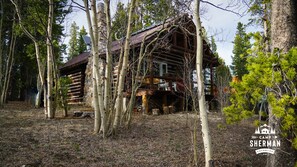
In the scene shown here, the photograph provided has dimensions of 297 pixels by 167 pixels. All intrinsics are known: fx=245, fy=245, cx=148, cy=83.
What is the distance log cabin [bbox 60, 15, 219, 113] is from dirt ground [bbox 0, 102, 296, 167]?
3.00 m

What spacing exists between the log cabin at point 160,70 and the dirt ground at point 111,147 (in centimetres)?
300

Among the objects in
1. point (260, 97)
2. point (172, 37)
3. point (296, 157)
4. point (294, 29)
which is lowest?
point (296, 157)

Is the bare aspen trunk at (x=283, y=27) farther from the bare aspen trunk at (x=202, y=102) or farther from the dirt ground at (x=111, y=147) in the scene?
the dirt ground at (x=111, y=147)

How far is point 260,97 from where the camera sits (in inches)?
130

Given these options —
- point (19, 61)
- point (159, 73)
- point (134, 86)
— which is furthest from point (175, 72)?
point (19, 61)

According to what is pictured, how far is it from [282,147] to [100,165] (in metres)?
3.19

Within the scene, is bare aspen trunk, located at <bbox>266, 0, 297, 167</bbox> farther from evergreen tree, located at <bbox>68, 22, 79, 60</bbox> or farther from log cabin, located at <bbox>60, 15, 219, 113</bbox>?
evergreen tree, located at <bbox>68, 22, 79, 60</bbox>

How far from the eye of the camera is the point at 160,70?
15758mm

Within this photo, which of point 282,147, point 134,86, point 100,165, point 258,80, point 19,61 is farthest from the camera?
point 19,61

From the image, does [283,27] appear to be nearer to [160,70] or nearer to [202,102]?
[202,102]

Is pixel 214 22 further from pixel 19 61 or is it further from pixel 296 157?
pixel 19 61

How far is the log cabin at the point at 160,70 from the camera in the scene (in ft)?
39.0

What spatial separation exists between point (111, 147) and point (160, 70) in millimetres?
10135

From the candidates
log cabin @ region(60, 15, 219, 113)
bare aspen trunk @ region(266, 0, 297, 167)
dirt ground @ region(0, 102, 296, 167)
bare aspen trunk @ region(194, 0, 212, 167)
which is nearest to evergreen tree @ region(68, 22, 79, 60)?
log cabin @ region(60, 15, 219, 113)
